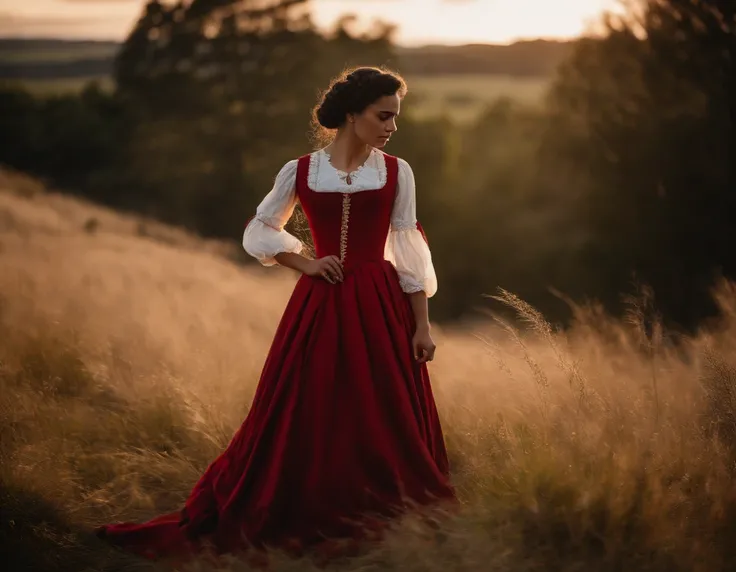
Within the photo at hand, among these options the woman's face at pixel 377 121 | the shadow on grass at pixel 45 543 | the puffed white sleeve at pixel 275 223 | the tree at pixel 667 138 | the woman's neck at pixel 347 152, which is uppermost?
the tree at pixel 667 138

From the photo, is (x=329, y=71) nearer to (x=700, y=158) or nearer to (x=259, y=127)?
(x=259, y=127)

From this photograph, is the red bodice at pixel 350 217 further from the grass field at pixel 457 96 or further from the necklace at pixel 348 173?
the grass field at pixel 457 96

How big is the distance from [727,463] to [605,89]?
10931 mm

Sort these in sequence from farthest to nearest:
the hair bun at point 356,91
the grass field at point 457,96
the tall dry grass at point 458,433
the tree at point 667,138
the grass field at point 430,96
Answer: the grass field at point 430,96 → the grass field at point 457,96 → the tree at point 667,138 → the hair bun at point 356,91 → the tall dry grass at point 458,433

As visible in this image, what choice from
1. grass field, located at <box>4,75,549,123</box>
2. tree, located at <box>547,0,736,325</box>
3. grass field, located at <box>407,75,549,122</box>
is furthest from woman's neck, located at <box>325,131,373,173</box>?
grass field, located at <box>4,75,549,123</box>

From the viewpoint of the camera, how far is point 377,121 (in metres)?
3.32

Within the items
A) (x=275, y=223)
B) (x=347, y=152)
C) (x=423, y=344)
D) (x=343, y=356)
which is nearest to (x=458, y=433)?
(x=423, y=344)

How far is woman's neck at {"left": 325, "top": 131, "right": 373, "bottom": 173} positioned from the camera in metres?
3.40

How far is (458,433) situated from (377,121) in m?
1.71

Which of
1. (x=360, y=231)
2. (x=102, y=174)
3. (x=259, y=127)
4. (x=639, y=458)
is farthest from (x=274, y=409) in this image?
(x=102, y=174)

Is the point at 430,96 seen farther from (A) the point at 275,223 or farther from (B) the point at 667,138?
(A) the point at 275,223

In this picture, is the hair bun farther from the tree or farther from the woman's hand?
the tree

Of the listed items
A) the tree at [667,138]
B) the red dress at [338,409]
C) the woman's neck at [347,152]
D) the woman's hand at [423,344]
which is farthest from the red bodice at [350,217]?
the tree at [667,138]

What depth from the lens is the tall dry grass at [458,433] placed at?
288cm
